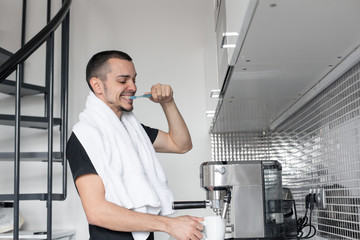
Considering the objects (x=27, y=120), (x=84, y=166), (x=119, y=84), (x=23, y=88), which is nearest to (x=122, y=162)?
(x=84, y=166)

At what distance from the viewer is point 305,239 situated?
5.90ft

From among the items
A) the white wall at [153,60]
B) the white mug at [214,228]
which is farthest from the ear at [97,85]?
the white wall at [153,60]

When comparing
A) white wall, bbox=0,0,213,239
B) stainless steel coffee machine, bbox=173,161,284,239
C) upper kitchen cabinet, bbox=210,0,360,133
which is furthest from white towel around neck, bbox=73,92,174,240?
white wall, bbox=0,0,213,239

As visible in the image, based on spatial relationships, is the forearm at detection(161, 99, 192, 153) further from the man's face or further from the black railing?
the black railing

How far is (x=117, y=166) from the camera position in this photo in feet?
4.83

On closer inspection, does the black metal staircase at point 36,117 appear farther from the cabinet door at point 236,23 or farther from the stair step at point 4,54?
the cabinet door at point 236,23

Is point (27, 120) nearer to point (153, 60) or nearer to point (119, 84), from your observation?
point (153, 60)

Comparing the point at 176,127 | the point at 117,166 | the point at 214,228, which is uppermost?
the point at 176,127

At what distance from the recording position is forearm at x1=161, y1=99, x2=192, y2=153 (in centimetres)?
185

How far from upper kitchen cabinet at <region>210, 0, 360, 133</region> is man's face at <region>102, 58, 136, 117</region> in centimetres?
34

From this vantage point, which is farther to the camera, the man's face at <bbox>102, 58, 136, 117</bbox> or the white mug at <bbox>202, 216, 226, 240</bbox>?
the man's face at <bbox>102, 58, 136, 117</bbox>

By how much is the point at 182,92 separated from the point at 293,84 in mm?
1356

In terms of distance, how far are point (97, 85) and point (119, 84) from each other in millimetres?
101

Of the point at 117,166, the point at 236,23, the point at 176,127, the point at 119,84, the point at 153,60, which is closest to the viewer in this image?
the point at 236,23
